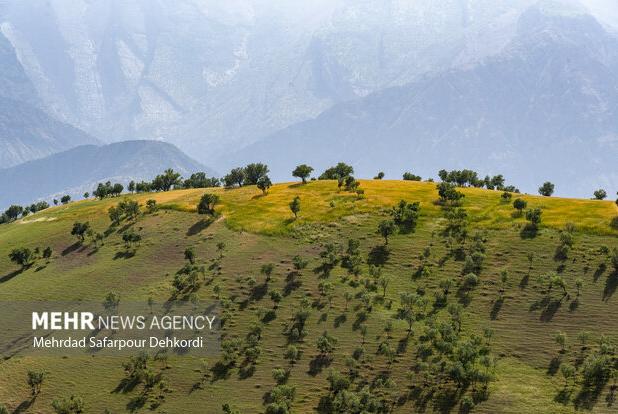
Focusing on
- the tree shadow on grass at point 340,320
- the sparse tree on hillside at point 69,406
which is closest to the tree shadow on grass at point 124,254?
the sparse tree on hillside at point 69,406

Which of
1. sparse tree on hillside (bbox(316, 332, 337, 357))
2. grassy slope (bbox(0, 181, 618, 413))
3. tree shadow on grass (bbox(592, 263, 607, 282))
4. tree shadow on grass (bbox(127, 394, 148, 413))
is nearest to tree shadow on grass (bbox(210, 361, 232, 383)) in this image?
grassy slope (bbox(0, 181, 618, 413))

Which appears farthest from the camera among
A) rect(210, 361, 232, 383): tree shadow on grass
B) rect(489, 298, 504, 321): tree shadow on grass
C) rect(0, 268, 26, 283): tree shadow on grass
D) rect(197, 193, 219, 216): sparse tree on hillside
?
rect(197, 193, 219, 216): sparse tree on hillside

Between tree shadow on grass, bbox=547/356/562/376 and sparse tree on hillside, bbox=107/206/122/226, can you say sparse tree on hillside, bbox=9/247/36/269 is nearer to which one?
sparse tree on hillside, bbox=107/206/122/226

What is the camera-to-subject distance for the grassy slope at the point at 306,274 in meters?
97.9

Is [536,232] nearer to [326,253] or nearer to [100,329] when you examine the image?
[326,253]

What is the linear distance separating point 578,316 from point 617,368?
16290 millimetres

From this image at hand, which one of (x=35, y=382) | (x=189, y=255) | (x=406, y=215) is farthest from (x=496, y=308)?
(x=35, y=382)

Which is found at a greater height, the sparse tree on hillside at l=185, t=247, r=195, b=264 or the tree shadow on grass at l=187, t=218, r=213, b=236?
the tree shadow on grass at l=187, t=218, r=213, b=236

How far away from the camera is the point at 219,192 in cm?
19538

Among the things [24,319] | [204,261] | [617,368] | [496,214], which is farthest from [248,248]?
[617,368]

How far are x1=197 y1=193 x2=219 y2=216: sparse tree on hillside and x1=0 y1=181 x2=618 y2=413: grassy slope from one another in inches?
116

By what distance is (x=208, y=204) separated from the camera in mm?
175125

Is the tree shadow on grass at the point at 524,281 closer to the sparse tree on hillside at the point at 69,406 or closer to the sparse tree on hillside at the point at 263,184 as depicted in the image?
the sparse tree on hillside at the point at 69,406

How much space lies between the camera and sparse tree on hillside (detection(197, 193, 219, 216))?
174 meters
